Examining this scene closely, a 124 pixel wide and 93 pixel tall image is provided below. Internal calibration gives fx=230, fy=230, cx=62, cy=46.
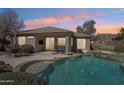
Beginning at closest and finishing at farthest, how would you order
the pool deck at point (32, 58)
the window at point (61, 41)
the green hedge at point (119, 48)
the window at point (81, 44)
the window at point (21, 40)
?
the pool deck at point (32, 58) → the green hedge at point (119, 48) → the window at point (21, 40) → the window at point (81, 44) → the window at point (61, 41)

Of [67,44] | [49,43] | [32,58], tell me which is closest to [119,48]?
[67,44]

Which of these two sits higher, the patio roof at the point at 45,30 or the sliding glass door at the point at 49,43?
the patio roof at the point at 45,30

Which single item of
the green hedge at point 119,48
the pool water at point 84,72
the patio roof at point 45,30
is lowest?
the pool water at point 84,72

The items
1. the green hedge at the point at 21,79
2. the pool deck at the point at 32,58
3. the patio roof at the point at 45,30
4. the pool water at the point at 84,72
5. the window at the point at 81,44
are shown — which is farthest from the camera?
the window at the point at 81,44

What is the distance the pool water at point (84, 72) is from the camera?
35.3ft

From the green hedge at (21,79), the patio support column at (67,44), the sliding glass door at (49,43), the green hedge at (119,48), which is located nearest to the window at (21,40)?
the sliding glass door at (49,43)

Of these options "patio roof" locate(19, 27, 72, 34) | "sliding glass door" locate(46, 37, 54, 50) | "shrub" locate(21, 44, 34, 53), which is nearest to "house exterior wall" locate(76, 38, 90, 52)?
"patio roof" locate(19, 27, 72, 34)

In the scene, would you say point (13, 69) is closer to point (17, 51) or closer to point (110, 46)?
point (17, 51)

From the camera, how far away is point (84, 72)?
1127 centimetres

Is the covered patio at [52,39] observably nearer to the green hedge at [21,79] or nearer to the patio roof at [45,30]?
the patio roof at [45,30]

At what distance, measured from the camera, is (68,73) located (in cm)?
1127

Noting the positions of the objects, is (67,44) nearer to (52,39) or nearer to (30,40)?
(52,39)
